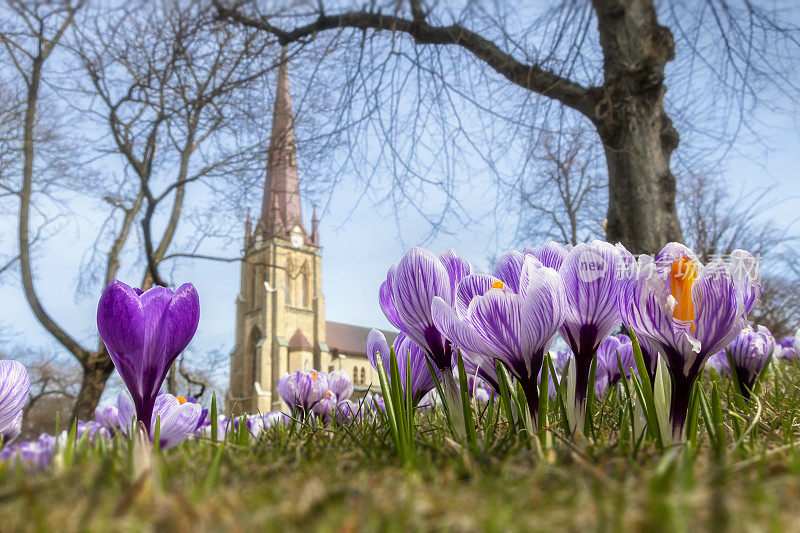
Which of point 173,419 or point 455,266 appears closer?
point 455,266

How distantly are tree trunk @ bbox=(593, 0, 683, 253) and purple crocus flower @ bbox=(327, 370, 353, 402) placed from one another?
2.92 meters

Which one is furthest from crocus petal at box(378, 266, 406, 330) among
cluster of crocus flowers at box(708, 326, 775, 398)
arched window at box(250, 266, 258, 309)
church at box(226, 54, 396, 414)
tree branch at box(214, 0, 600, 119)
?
arched window at box(250, 266, 258, 309)

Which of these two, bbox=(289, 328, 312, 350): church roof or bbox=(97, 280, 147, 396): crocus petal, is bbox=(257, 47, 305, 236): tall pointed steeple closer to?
bbox=(97, 280, 147, 396): crocus petal

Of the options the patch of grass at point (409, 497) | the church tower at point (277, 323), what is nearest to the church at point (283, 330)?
the church tower at point (277, 323)

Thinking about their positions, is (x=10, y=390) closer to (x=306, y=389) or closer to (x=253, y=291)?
(x=306, y=389)

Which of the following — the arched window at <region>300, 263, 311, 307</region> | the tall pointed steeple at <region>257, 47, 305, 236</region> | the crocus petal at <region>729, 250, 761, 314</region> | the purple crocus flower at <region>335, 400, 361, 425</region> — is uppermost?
the arched window at <region>300, 263, 311, 307</region>

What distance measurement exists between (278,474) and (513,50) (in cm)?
380

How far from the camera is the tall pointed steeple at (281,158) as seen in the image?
6.81 meters

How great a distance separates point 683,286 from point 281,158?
8.01 metres

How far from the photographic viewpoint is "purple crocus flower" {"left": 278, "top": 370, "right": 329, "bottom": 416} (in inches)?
95.7

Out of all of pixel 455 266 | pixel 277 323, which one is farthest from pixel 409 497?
pixel 277 323

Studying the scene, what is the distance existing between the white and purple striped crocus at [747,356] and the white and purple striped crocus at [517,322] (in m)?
1.49

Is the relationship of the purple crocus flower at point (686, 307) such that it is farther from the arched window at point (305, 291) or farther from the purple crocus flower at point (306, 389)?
the arched window at point (305, 291)

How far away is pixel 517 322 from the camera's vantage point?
1.06 m
